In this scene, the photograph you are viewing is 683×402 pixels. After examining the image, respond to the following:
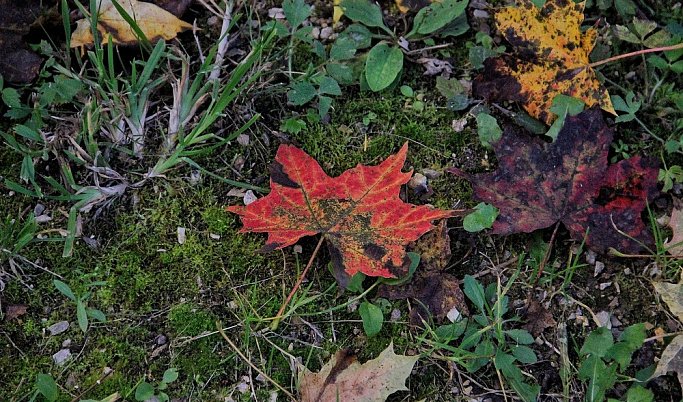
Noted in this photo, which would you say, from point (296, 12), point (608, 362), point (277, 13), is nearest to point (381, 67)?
point (296, 12)

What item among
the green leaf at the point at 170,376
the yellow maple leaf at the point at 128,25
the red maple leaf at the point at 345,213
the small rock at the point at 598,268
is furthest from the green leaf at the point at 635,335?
the yellow maple leaf at the point at 128,25

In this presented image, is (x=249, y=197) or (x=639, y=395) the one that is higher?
(x=249, y=197)

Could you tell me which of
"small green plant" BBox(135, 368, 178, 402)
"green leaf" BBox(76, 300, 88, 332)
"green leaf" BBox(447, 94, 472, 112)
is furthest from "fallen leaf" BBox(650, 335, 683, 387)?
"green leaf" BBox(76, 300, 88, 332)

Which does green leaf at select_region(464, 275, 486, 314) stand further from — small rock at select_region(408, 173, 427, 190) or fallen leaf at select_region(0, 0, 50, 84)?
fallen leaf at select_region(0, 0, 50, 84)

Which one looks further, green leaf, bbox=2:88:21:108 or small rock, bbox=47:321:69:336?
green leaf, bbox=2:88:21:108

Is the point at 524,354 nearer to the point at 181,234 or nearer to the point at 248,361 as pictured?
the point at 248,361

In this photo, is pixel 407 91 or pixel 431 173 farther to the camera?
pixel 407 91

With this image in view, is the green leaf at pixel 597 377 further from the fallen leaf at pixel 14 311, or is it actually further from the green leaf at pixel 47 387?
the fallen leaf at pixel 14 311

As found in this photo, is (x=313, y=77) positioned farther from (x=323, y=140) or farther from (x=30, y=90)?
(x=30, y=90)
